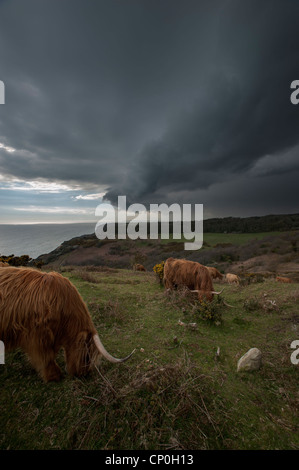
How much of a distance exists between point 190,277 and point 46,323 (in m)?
5.42

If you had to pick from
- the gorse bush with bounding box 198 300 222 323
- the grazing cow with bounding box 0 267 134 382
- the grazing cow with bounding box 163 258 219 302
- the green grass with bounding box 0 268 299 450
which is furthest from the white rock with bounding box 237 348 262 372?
the grazing cow with bounding box 163 258 219 302

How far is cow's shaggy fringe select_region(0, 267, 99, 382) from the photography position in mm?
2734

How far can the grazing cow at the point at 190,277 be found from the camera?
6.56 meters

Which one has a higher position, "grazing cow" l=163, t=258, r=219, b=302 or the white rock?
"grazing cow" l=163, t=258, r=219, b=302

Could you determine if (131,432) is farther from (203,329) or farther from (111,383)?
(203,329)

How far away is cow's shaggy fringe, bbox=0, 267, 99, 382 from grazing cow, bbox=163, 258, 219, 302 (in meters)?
4.51

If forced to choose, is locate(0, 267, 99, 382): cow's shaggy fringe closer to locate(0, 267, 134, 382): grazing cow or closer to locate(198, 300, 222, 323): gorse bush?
locate(0, 267, 134, 382): grazing cow

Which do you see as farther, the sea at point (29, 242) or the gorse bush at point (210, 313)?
the sea at point (29, 242)

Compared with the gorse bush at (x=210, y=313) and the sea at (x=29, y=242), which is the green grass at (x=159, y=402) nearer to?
the gorse bush at (x=210, y=313)

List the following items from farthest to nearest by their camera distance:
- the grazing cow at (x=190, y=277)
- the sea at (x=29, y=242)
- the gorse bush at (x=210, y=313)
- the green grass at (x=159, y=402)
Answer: the sea at (x=29, y=242) → the grazing cow at (x=190, y=277) → the gorse bush at (x=210, y=313) → the green grass at (x=159, y=402)

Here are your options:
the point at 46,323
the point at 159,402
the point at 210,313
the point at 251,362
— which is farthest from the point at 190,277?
the point at 46,323

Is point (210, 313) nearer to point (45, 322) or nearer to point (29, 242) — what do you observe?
point (45, 322)

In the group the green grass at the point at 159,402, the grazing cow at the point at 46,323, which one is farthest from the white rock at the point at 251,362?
the grazing cow at the point at 46,323
